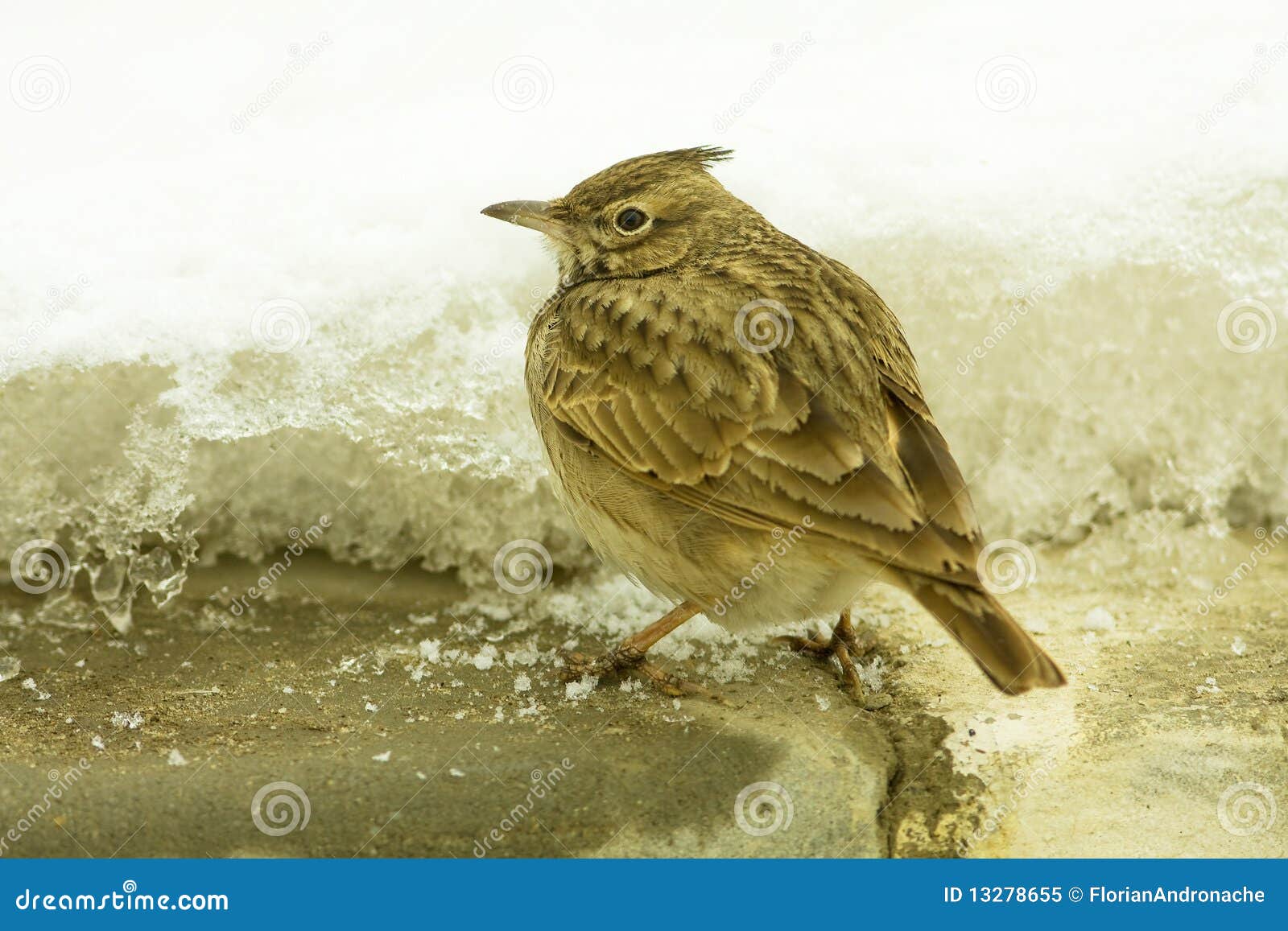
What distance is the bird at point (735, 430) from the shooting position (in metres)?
3.96

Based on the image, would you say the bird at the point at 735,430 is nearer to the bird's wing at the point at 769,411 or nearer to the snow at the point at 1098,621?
the bird's wing at the point at 769,411

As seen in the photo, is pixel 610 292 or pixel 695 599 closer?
pixel 695 599

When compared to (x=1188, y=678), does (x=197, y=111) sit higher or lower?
higher

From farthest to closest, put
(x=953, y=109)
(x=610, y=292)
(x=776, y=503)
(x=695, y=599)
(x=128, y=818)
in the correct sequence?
(x=953, y=109) → (x=610, y=292) → (x=695, y=599) → (x=776, y=503) → (x=128, y=818)

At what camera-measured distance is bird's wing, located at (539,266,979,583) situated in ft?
13.0

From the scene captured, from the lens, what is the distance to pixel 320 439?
17.5ft

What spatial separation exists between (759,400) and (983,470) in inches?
78.5

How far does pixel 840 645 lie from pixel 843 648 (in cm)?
2

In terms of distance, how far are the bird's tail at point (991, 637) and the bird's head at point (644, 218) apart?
1.68m

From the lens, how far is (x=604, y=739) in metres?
4.23

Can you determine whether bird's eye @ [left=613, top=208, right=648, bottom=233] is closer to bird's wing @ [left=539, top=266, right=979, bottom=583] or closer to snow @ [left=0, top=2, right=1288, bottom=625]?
bird's wing @ [left=539, top=266, right=979, bottom=583]

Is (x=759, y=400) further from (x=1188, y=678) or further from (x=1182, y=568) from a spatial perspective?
(x=1182, y=568)

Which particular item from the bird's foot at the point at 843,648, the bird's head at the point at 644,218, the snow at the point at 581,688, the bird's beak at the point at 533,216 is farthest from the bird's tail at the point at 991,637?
the bird's beak at the point at 533,216

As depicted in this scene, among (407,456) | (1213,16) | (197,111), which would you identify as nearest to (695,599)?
(407,456)
